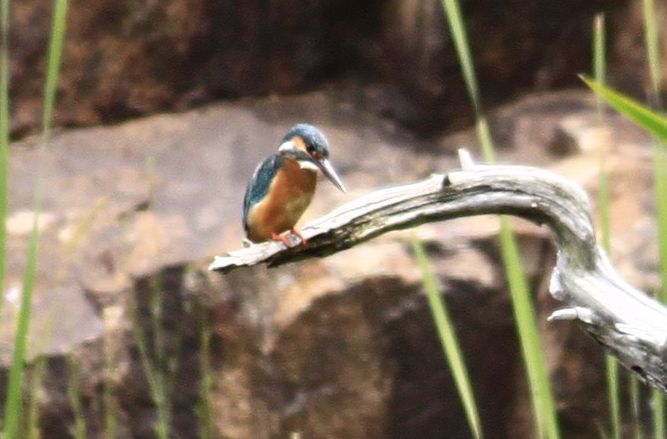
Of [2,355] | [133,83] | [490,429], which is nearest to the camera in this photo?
[2,355]

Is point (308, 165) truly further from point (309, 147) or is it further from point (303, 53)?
point (303, 53)

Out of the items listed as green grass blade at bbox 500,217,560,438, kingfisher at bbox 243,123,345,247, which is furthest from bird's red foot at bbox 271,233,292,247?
green grass blade at bbox 500,217,560,438

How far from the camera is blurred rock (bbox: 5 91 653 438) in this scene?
2320 mm

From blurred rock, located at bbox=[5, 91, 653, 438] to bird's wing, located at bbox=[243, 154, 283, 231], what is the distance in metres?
0.86

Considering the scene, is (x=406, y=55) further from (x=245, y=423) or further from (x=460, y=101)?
(x=245, y=423)

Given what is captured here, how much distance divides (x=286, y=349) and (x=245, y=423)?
0.19 meters

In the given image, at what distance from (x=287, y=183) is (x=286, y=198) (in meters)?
0.02

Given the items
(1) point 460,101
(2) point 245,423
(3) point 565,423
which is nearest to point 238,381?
(2) point 245,423

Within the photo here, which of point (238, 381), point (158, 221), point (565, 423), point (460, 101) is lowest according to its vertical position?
point (565, 423)

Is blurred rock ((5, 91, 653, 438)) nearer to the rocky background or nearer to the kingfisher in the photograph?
the rocky background

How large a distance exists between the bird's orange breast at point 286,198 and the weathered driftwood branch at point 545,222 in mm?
168

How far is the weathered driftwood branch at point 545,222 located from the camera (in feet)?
3.69

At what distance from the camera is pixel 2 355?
2.30 metres

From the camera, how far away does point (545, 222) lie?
117 cm
